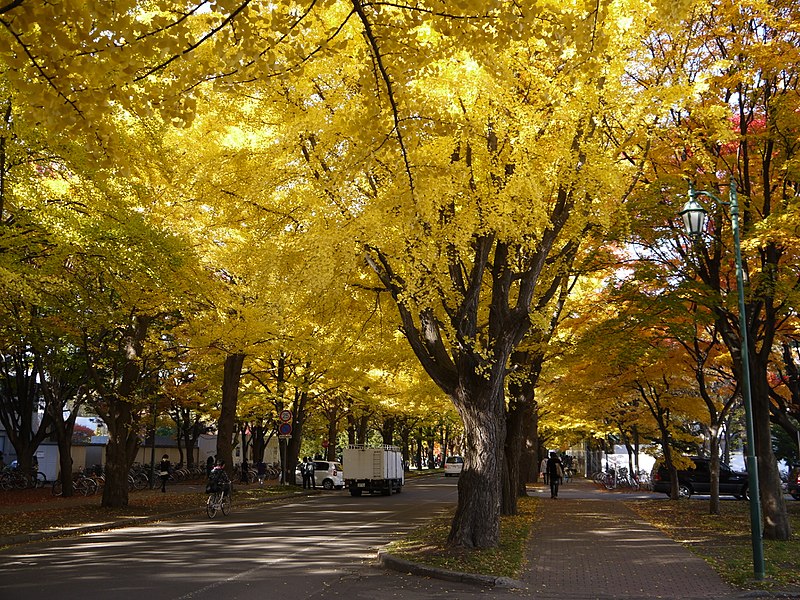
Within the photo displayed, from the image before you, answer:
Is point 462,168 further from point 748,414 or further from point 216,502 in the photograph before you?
point 216,502

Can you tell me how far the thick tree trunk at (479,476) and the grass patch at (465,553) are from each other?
288 millimetres

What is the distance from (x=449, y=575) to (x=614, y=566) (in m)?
3.05

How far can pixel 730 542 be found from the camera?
45.9 feet

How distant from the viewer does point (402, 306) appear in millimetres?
12562

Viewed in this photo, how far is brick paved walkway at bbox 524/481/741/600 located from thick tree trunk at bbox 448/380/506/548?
0.96 meters

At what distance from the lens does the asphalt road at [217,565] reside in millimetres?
8961

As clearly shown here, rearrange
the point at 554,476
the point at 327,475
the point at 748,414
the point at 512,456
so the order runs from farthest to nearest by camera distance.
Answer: the point at 327,475
the point at 554,476
the point at 512,456
the point at 748,414

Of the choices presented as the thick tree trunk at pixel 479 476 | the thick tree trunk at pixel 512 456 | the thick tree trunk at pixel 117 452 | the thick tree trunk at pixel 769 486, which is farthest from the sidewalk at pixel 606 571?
the thick tree trunk at pixel 117 452

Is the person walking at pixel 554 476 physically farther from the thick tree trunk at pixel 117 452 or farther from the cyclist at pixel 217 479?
the thick tree trunk at pixel 117 452

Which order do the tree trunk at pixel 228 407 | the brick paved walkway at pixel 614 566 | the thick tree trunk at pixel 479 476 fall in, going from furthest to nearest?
1. the tree trunk at pixel 228 407
2. the thick tree trunk at pixel 479 476
3. the brick paved walkway at pixel 614 566

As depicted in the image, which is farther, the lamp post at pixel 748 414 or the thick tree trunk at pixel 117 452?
the thick tree trunk at pixel 117 452

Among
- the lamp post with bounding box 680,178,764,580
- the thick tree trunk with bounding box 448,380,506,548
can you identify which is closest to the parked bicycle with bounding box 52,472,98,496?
the thick tree trunk with bounding box 448,380,506,548

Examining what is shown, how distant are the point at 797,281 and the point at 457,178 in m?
7.66

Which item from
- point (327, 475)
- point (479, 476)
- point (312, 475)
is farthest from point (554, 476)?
point (479, 476)
